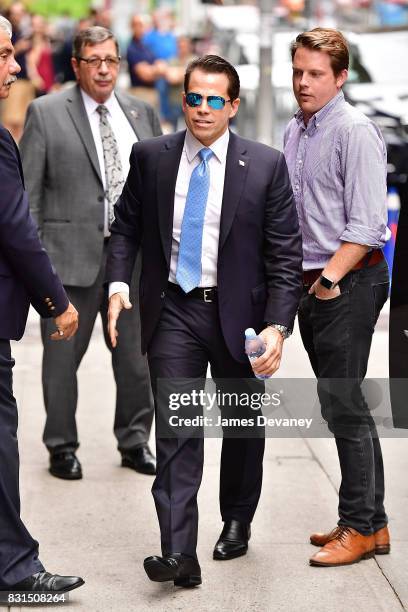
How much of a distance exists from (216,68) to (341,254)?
0.85 m

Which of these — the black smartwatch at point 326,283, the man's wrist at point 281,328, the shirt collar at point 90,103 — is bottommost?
the man's wrist at point 281,328

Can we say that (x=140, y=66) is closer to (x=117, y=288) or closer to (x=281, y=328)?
(x=117, y=288)

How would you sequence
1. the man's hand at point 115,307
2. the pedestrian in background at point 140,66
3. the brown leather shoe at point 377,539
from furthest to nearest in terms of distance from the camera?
the pedestrian in background at point 140,66, the brown leather shoe at point 377,539, the man's hand at point 115,307

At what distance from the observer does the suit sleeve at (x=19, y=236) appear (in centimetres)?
460

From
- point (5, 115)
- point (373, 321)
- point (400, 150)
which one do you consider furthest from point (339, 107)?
point (5, 115)

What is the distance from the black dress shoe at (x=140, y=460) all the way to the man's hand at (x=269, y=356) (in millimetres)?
1853

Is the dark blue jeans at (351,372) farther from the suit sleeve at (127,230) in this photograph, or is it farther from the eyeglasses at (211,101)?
the eyeglasses at (211,101)

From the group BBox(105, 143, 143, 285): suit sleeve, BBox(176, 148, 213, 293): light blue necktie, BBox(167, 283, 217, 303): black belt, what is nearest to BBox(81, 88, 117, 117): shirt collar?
BBox(105, 143, 143, 285): suit sleeve

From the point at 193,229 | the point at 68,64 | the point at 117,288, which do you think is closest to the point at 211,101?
the point at 193,229

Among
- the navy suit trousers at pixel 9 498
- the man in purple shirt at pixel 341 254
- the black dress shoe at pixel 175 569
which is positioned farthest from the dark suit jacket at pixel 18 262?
the man in purple shirt at pixel 341 254

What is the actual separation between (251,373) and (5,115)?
41.4 feet

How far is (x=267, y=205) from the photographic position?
512 centimetres

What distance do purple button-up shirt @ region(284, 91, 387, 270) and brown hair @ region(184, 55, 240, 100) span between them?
407mm

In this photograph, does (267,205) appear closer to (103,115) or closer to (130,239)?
(130,239)
